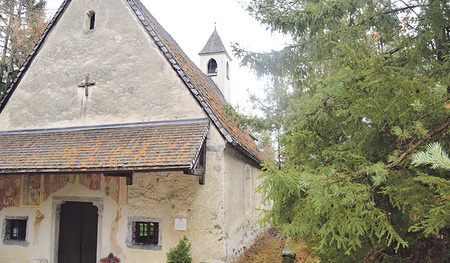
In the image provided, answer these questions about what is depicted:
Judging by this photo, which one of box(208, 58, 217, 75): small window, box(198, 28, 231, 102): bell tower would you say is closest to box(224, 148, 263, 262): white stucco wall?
box(198, 28, 231, 102): bell tower

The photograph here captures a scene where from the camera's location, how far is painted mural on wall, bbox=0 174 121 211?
7.79 m

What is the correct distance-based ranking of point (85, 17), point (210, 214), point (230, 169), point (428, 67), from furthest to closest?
point (85, 17)
point (230, 169)
point (210, 214)
point (428, 67)

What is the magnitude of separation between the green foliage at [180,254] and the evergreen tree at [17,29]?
1324cm

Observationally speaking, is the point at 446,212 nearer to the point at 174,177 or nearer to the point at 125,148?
the point at 174,177

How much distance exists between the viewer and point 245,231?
9320mm

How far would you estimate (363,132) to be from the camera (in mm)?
4625

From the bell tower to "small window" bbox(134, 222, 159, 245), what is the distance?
34.9ft

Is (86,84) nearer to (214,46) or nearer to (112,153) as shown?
(112,153)

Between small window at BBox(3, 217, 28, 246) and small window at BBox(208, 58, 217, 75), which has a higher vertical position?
small window at BBox(208, 58, 217, 75)

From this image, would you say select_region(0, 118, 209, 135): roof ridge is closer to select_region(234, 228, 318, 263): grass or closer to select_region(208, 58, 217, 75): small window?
select_region(234, 228, 318, 263): grass

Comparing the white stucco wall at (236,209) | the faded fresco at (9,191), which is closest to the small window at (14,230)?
the faded fresco at (9,191)

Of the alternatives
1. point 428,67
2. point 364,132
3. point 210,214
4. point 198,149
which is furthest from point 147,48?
point 428,67

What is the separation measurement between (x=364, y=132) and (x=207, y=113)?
383cm

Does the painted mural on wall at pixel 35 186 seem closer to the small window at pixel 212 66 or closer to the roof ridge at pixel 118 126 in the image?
the roof ridge at pixel 118 126
